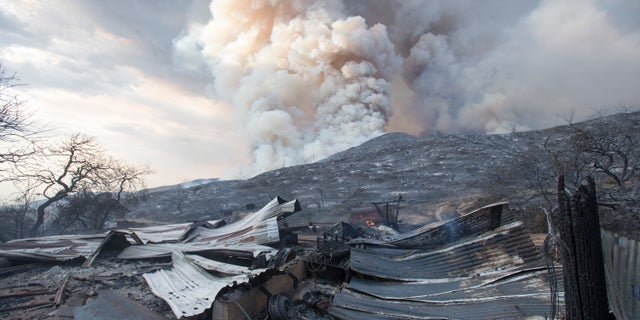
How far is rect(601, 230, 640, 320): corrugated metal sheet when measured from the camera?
2914 mm

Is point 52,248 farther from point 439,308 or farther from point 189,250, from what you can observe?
point 439,308

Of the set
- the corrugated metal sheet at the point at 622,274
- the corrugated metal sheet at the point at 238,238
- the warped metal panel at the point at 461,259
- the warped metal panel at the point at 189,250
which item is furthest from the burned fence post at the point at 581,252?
the corrugated metal sheet at the point at 238,238

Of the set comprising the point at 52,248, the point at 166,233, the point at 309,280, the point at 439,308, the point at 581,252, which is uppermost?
the point at 581,252

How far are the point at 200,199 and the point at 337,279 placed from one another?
2482 centimetres

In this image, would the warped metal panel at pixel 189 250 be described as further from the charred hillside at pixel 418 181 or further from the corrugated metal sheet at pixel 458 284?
the charred hillside at pixel 418 181

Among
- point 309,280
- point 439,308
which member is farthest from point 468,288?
point 309,280

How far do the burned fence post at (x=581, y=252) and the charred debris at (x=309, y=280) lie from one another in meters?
0.14

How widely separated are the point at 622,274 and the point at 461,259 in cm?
291

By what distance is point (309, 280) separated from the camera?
7.16m

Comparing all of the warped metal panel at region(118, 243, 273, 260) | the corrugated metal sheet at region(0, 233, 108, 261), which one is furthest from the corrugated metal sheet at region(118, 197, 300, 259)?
the corrugated metal sheet at region(0, 233, 108, 261)

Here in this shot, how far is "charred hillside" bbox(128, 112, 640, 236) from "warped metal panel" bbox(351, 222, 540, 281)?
30.5ft

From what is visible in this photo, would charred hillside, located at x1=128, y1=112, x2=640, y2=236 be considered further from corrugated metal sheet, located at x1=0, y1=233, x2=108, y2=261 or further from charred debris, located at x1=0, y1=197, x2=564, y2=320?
corrugated metal sheet, located at x1=0, y1=233, x2=108, y2=261

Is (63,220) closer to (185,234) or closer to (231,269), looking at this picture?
(185,234)

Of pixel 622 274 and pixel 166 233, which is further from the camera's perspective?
pixel 166 233
